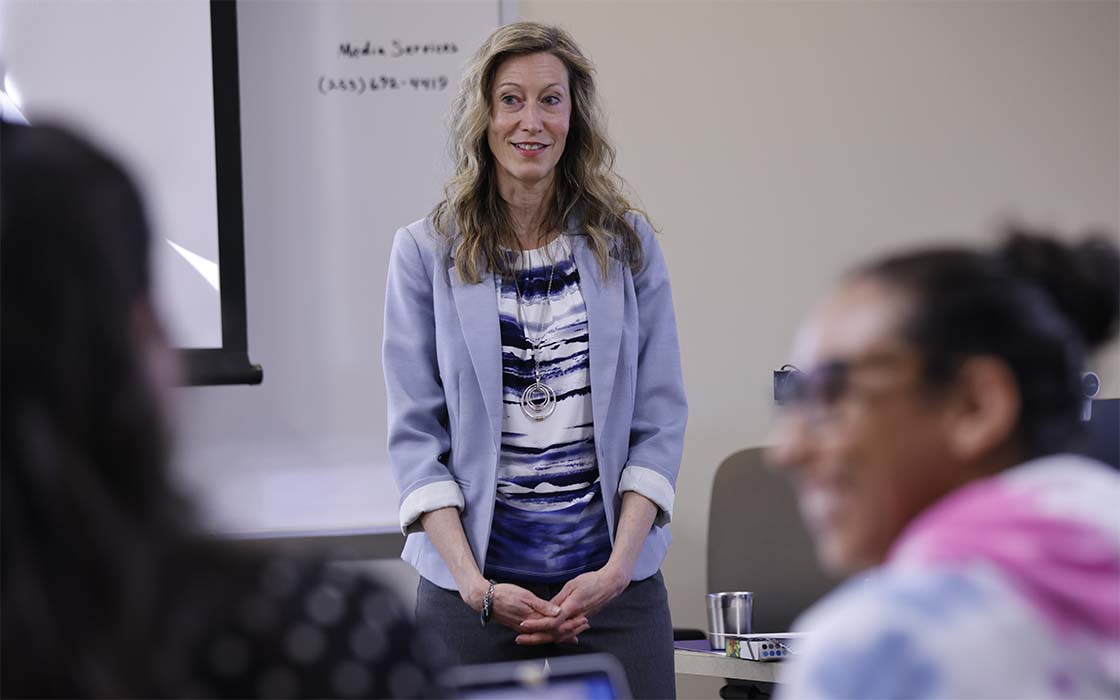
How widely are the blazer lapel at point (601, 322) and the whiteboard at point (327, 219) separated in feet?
3.96

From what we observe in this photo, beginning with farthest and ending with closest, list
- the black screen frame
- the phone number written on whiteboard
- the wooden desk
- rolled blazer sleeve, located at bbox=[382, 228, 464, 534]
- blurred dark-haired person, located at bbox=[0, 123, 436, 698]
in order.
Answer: the phone number written on whiteboard → the black screen frame → rolled blazer sleeve, located at bbox=[382, 228, 464, 534] → the wooden desk → blurred dark-haired person, located at bbox=[0, 123, 436, 698]

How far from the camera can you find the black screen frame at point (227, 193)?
3.09 meters

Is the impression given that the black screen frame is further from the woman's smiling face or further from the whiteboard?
the woman's smiling face

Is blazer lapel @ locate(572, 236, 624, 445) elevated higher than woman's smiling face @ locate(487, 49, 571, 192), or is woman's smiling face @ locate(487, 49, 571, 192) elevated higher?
woman's smiling face @ locate(487, 49, 571, 192)

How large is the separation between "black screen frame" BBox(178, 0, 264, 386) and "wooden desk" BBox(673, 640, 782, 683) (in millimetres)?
1404

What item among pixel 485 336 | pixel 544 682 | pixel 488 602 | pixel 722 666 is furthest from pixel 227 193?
pixel 544 682

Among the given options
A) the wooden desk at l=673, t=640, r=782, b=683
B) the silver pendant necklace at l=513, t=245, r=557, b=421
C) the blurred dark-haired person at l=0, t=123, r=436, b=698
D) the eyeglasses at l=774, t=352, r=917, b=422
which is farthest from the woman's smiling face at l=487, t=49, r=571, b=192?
the blurred dark-haired person at l=0, t=123, r=436, b=698

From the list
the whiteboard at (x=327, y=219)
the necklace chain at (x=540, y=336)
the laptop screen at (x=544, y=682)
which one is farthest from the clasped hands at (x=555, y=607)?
the whiteboard at (x=327, y=219)

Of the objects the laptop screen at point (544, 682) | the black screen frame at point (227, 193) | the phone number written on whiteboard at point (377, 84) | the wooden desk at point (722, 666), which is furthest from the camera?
the phone number written on whiteboard at point (377, 84)

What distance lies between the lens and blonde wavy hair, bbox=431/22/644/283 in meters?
2.17

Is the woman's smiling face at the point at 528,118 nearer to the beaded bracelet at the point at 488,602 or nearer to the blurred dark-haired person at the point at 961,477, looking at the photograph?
the beaded bracelet at the point at 488,602

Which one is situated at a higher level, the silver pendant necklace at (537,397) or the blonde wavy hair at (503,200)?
the blonde wavy hair at (503,200)

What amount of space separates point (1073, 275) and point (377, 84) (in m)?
2.60

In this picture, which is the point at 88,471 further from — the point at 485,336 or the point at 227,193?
the point at 227,193
